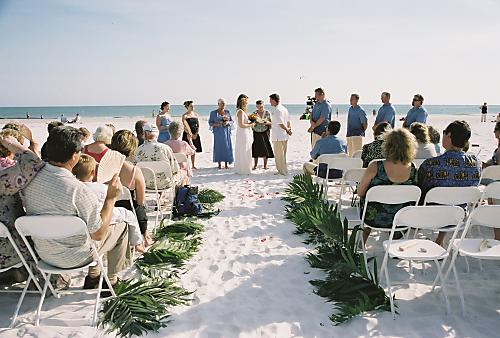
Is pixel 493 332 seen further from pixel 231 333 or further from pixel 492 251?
pixel 231 333

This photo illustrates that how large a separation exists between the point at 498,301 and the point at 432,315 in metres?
0.70

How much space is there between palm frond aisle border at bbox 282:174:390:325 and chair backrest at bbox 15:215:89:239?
210 cm

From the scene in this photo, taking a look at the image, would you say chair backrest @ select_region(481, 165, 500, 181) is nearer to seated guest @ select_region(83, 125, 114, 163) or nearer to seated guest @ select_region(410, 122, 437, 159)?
seated guest @ select_region(410, 122, 437, 159)

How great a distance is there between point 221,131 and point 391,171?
6432 mm

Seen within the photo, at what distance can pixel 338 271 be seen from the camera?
3.82 m

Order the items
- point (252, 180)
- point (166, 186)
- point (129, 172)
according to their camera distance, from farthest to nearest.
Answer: point (252, 180) < point (166, 186) < point (129, 172)

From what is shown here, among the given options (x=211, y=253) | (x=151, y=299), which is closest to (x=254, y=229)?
(x=211, y=253)

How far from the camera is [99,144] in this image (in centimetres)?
494

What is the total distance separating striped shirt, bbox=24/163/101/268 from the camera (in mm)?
3086

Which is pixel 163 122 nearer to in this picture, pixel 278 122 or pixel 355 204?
pixel 278 122

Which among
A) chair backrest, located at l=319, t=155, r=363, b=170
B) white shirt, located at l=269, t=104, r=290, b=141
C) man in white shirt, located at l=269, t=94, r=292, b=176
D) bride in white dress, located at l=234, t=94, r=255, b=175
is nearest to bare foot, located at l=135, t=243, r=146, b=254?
chair backrest, located at l=319, t=155, r=363, b=170

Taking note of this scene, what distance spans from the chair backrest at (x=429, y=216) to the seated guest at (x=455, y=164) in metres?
1.10

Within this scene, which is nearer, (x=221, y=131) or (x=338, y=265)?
(x=338, y=265)

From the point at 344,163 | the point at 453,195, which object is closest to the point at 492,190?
the point at 453,195
